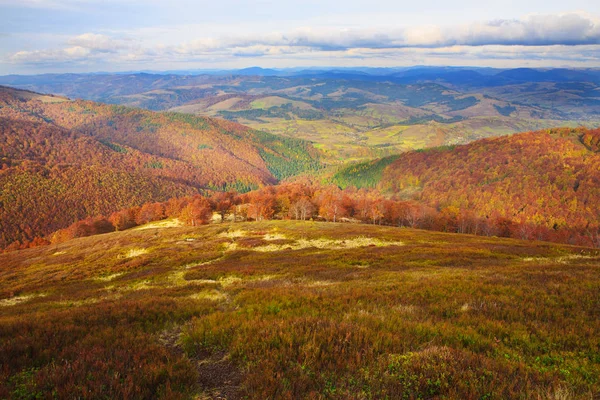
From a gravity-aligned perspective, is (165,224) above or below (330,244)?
below

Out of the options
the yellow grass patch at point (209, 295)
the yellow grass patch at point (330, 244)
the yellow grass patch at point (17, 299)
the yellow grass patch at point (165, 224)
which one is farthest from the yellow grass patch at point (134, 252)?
the yellow grass patch at point (165, 224)

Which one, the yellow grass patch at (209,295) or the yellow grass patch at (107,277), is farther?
the yellow grass patch at (107,277)

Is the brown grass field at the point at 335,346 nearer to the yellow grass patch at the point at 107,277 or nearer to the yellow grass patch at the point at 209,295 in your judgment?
the yellow grass patch at the point at 209,295

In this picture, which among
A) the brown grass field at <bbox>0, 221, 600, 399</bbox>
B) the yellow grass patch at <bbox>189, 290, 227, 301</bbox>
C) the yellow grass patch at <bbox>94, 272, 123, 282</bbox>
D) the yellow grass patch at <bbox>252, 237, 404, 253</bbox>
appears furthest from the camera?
the yellow grass patch at <bbox>252, 237, 404, 253</bbox>

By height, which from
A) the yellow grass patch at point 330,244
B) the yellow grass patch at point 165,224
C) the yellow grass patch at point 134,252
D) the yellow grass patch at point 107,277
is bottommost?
the yellow grass patch at point 165,224

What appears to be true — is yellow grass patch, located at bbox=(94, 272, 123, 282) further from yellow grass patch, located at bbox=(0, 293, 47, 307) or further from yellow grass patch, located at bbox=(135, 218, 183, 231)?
yellow grass patch, located at bbox=(135, 218, 183, 231)

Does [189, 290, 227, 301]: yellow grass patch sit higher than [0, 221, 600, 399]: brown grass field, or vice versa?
[0, 221, 600, 399]: brown grass field

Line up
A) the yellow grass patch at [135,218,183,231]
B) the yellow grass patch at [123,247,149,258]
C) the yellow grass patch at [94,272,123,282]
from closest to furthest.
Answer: the yellow grass patch at [94,272,123,282] < the yellow grass patch at [123,247,149,258] < the yellow grass patch at [135,218,183,231]

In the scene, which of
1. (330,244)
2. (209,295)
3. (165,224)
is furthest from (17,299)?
(165,224)

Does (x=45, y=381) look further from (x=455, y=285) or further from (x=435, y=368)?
(x=455, y=285)

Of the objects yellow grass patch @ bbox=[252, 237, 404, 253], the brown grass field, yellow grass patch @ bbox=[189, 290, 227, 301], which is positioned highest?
the brown grass field

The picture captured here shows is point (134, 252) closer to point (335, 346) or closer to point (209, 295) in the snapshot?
point (209, 295)

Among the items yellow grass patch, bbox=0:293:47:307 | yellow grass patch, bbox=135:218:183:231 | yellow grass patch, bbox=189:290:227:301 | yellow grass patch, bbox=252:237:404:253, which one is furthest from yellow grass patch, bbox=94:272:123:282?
yellow grass patch, bbox=135:218:183:231
